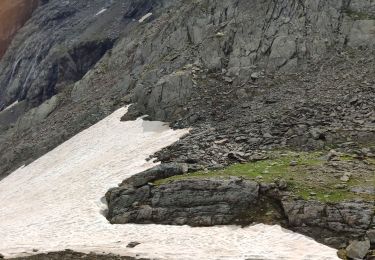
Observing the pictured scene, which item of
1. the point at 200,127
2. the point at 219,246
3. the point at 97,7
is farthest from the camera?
the point at 97,7

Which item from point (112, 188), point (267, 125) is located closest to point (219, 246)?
point (112, 188)

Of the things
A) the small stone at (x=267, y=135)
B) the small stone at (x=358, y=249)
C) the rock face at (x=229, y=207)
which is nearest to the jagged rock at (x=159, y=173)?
the rock face at (x=229, y=207)

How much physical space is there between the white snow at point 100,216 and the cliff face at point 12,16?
55205 mm

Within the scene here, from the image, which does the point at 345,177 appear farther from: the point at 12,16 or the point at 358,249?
the point at 12,16

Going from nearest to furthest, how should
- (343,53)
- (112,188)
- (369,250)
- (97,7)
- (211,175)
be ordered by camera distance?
1. (369,250)
2. (211,175)
3. (112,188)
4. (343,53)
5. (97,7)

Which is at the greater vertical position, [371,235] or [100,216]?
[371,235]

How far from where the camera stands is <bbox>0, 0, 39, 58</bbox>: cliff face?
90.6 meters

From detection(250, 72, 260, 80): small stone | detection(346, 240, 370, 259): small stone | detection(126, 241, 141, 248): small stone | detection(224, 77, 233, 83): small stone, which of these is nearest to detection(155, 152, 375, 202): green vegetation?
detection(346, 240, 370, 259): small stone

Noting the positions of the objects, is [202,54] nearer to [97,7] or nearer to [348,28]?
[348,28]

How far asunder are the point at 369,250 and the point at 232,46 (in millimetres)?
26115

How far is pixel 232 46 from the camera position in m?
41.7

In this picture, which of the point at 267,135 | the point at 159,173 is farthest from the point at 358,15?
the point at 159,173

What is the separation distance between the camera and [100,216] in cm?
2658

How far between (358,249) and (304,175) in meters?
6.02
